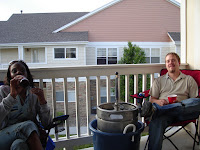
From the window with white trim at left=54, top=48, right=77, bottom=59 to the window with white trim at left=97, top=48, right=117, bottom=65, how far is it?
1.35 metres

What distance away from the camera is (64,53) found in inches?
417

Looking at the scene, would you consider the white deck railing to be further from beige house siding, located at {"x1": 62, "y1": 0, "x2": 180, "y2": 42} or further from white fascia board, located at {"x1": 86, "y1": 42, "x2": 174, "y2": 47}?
beige house siding, located at {"x1": 62, "y1": 0, "x2": 180, "y2": 42}

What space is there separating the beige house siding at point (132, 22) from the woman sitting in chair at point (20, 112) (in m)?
9.15

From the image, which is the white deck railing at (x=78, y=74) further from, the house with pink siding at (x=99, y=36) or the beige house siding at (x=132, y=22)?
the beige house siding at (x=132, y=22)

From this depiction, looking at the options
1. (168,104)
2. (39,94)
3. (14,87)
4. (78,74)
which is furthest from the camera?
(78,74)

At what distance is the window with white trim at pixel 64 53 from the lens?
1059 cm

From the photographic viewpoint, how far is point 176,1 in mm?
11508

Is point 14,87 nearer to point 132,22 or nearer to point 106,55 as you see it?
point 106,55

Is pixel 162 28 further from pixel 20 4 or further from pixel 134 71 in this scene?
pixel 20 4

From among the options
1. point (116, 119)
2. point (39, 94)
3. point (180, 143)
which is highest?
point (39, 94)

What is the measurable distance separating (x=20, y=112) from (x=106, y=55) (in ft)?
30.6

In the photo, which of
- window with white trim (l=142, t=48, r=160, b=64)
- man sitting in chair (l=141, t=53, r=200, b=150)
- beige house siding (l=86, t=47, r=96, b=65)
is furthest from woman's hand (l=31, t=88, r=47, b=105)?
window with white trim (l=142, t=48, r=160, b=64)

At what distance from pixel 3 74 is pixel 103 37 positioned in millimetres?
9113

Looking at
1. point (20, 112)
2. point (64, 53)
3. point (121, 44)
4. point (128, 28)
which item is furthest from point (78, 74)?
point (128, 28)
